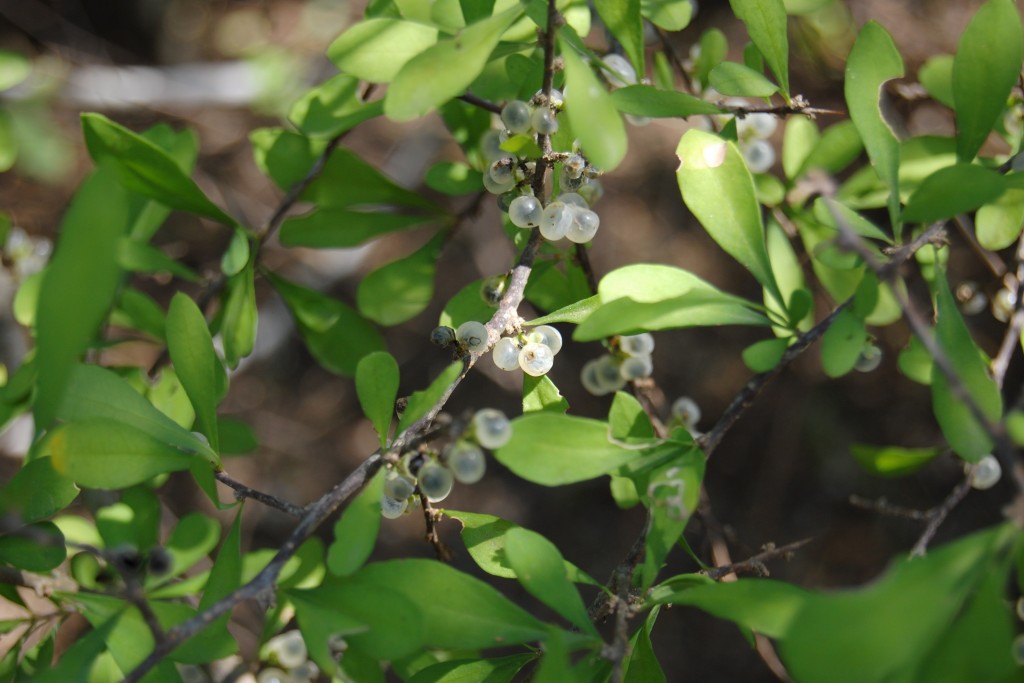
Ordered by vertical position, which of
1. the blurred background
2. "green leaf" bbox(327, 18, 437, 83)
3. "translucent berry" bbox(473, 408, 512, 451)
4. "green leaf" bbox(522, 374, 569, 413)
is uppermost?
"green leaf" bbox(327, 18, 437, 83)

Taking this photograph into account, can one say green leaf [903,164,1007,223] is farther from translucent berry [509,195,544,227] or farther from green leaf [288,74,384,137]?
green leaf [288,74,384,137]

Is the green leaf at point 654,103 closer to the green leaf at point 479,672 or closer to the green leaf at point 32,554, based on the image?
the green leaf at point 479,672

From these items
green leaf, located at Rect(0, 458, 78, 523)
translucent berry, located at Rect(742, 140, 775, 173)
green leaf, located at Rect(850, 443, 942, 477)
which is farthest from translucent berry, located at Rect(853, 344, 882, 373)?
green leaf, located at Rect(0, 458, 78, 523)

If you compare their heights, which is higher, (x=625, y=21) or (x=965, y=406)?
(x=625, y=21)

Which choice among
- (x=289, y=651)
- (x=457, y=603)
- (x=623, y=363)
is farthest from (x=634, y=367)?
(x=289, y=651)

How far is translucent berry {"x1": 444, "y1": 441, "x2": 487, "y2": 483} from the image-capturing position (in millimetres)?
626

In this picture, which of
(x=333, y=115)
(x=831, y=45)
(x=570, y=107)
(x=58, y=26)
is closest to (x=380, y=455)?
(x=570, y=107)

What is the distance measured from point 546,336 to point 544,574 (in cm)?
25

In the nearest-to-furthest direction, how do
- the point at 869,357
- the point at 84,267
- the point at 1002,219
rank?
the point at 84,267, the point at 1002,219, the point at 869,357

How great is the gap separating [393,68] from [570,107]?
0.26m

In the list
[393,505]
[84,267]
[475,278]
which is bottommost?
[475,278]

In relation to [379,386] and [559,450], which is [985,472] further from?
[379,386]

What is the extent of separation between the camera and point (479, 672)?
76 cm

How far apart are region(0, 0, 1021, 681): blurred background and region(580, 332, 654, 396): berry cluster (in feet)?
2.59
